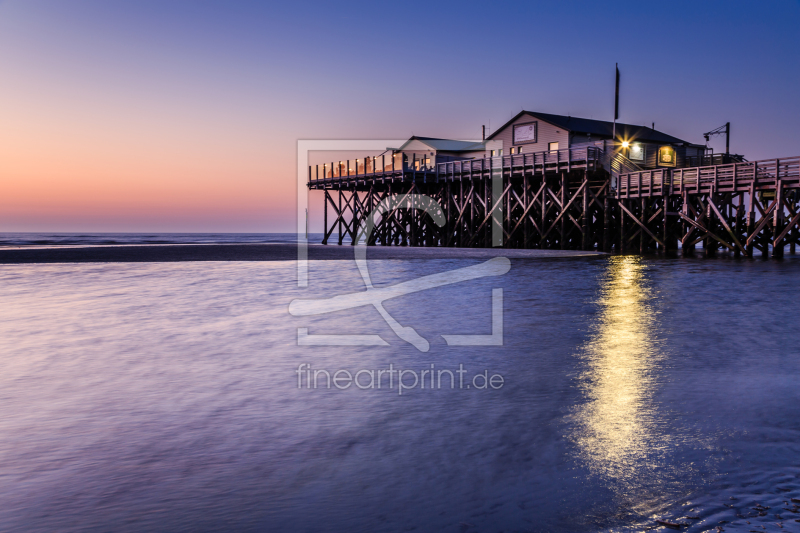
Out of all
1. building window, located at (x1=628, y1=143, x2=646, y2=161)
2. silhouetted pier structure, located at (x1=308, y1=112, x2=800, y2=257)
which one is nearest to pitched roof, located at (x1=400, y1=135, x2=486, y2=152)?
silhouetted pier structure, located at (x1=308, y1=112, x2=800, y2=257)

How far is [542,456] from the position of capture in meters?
4.18

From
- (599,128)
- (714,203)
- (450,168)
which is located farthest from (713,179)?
(450,168)

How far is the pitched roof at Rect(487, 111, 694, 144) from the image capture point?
131 feet

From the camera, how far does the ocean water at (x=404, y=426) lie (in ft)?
11.2

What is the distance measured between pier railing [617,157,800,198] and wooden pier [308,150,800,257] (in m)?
0.04

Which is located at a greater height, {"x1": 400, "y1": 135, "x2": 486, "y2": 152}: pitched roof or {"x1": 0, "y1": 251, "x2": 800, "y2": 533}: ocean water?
{"x1": 400, "y1": 135, "x2": 486, "y2": 152}: pitched roof

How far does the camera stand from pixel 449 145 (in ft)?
157

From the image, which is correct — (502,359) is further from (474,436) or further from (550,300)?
(550,300)

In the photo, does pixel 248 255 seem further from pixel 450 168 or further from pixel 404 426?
pixel 404 426
